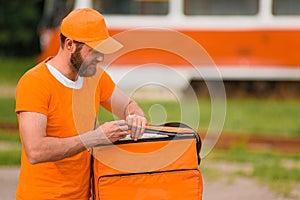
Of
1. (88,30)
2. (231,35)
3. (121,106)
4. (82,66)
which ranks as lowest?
(231,35)

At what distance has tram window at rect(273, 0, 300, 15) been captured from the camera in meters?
17.0

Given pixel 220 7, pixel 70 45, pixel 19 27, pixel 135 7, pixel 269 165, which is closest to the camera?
pixel 70 45

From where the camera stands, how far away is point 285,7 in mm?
17047

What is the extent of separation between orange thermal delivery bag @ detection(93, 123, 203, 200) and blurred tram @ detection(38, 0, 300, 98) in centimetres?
1212

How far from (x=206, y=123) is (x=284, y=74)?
3686 mm

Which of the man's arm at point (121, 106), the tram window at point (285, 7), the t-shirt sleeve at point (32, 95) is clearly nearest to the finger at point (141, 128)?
the man's arm at point (121, 106)

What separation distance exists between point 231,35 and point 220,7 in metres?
0.74

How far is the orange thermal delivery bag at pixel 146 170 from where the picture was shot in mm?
4066

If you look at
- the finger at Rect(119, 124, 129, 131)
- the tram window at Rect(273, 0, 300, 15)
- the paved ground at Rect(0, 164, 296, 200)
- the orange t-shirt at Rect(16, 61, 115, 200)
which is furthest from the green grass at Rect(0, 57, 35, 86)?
the finger at Rect(119, 124, 129, 131)

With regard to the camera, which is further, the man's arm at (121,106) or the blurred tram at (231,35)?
the blurred tram at (231,35)

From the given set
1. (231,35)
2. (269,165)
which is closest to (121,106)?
(269,165)

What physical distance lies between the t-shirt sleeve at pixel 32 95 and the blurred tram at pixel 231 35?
40.0 ft

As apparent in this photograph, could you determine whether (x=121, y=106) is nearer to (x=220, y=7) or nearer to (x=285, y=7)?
(x=285, y=7)

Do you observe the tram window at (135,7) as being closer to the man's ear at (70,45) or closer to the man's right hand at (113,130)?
the man's ear at (70,45)
